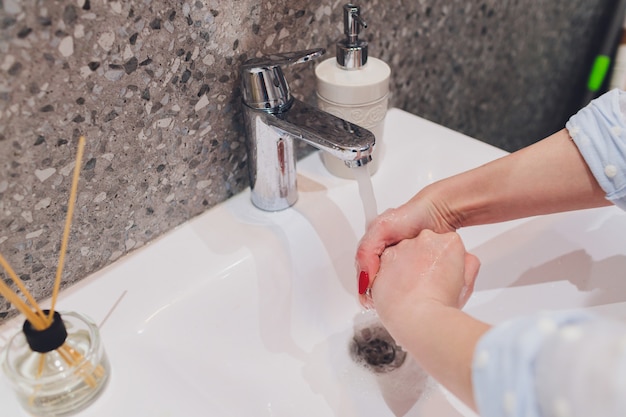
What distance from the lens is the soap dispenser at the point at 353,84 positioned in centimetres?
56

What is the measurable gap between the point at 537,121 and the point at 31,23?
0.98 metres

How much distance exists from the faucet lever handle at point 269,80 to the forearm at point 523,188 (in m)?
0.17

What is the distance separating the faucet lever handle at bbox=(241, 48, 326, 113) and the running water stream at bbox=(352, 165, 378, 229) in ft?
0.30

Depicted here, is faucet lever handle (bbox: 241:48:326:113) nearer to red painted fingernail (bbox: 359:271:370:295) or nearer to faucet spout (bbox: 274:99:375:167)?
faucet spout (bbox: 274:99:375:167)

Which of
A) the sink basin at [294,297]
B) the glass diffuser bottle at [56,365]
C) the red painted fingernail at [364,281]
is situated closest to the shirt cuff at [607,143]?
the sink basin at [294,297]

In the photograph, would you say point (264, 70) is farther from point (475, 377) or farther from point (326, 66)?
point (475, 377)

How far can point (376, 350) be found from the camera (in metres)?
0.60

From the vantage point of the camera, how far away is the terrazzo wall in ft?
1.35

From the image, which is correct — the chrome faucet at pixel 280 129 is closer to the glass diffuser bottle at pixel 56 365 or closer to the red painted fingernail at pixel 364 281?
the red painted fingernail at pixel 364 281

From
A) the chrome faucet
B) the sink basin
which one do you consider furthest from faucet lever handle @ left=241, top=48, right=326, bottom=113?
the sink basin

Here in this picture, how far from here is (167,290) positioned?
1.66 feet

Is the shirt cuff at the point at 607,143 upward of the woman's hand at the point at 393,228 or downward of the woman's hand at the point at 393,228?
upward

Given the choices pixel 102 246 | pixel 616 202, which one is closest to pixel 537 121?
pixel 616 202

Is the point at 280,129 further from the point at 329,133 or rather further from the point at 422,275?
the point at 422,275
